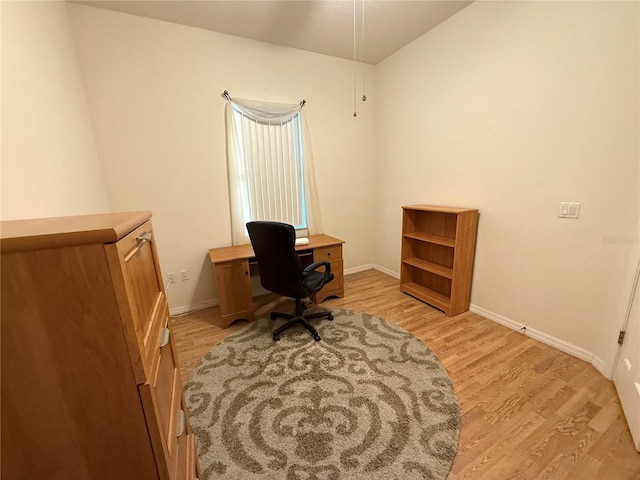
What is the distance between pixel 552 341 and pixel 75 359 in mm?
2901

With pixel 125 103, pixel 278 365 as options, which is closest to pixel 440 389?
pixel 278 365

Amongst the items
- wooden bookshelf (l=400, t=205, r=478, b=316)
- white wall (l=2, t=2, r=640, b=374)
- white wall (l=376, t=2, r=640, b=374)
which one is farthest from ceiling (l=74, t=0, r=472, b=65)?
wooden bookshelf (l=400, t=205, r=478, b=316)

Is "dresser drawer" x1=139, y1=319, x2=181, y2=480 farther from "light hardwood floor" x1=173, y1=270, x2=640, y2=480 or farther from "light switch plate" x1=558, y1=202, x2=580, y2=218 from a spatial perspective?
"light switch plate" x1=558, y1=202, x2=580, y2=218

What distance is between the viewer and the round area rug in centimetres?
129

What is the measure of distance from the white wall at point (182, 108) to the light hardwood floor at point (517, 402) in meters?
1.04

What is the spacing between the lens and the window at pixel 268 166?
2.81 metres

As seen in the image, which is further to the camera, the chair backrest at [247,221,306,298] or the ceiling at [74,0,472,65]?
the ceiling at [74,0,472,65]

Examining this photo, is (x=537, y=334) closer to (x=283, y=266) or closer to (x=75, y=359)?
(x=283, y=266)

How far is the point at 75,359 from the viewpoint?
57 cm

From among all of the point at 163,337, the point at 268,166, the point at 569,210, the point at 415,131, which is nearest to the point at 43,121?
the point at 163,337

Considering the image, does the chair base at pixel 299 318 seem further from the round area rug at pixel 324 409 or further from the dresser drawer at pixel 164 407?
the dresser drawer at pixel 164 407

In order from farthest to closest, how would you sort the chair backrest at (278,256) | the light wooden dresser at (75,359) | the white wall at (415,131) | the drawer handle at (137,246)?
the chair backrest at (278,256), the white wall at (415,131), the drawer handle at (137,246), the light wooden dresser at (75,359)

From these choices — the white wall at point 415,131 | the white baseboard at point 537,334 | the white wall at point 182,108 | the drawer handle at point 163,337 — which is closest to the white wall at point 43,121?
the white wall at point 415,131

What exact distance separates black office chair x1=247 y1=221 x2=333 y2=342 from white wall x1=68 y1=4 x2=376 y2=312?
0.97m
